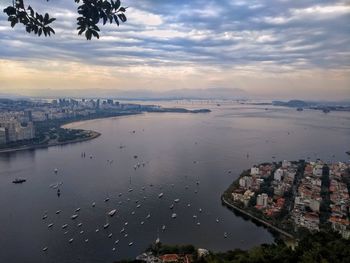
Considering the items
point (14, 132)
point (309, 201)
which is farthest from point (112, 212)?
point (14, 132)

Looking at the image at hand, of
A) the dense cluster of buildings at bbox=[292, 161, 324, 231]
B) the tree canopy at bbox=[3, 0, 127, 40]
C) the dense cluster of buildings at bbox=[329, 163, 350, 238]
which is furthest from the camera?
the dense cluster of buildings at bbox=[292, 161, 324, 231]

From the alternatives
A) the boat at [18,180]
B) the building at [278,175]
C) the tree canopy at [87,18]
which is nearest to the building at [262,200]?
the building at [278,175]

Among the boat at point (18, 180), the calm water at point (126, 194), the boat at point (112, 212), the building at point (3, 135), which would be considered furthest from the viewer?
the building at point (3, 135)

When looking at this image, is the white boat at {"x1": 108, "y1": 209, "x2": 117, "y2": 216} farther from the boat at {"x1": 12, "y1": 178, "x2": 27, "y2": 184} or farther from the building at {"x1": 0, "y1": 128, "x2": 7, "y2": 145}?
the building at {"x1": 0, "y1": 128, "x2": 7, "y2": 145}

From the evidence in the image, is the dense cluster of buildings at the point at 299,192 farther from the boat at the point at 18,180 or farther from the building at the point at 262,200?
the boat at the point at 18,180

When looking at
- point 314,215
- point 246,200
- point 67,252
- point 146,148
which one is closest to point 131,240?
point 67,252

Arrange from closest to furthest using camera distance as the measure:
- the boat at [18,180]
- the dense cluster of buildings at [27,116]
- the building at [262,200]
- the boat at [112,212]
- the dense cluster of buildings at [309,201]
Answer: the dense cluster of buildings at [309,201] < the boat at [112,212] < the building at [262,200] < the boat at [18,180] < the dense cluster of buildings at [27,116]

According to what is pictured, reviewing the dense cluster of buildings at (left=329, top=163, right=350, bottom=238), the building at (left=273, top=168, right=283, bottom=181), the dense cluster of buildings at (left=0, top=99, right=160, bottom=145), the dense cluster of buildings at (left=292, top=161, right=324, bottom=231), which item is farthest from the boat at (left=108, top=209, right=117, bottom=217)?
the dense cluster of buildings at (left=0, top=99, right=160, bottom=145)
